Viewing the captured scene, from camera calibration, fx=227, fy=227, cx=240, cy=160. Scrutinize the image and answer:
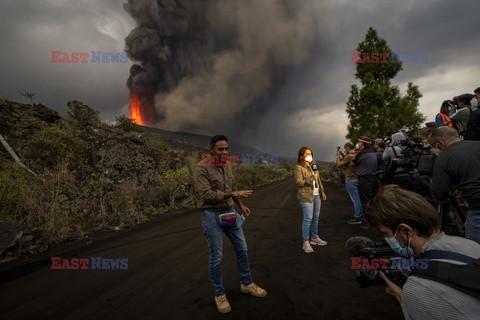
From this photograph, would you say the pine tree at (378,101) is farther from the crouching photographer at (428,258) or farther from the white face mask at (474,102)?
the crouching photographer at (428,258)

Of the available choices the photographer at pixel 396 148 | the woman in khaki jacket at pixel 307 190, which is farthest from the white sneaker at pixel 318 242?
the photographer at pixel 396 148

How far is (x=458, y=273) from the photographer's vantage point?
925 millimetres

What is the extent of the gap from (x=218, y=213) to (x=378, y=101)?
2125 cm

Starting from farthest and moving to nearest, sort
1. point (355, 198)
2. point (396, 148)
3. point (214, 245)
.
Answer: point (355, 198)
point (396, 148)
point (214, 245)

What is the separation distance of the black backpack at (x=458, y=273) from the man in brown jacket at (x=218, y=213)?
199 cm

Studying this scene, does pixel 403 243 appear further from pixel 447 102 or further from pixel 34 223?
pixel 34 223

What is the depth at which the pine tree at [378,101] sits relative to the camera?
1841 cm

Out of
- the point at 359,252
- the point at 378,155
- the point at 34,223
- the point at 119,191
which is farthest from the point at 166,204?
the point at 359,252

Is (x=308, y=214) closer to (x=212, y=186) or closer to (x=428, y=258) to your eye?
(x=212, y=186)

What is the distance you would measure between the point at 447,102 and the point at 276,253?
521 cm

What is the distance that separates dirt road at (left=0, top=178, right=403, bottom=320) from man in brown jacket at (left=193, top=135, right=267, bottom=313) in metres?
0.29

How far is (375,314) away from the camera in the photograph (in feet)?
8.70

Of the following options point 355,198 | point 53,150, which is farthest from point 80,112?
point 355,198

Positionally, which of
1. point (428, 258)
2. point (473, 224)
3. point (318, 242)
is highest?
point (428, 258)
